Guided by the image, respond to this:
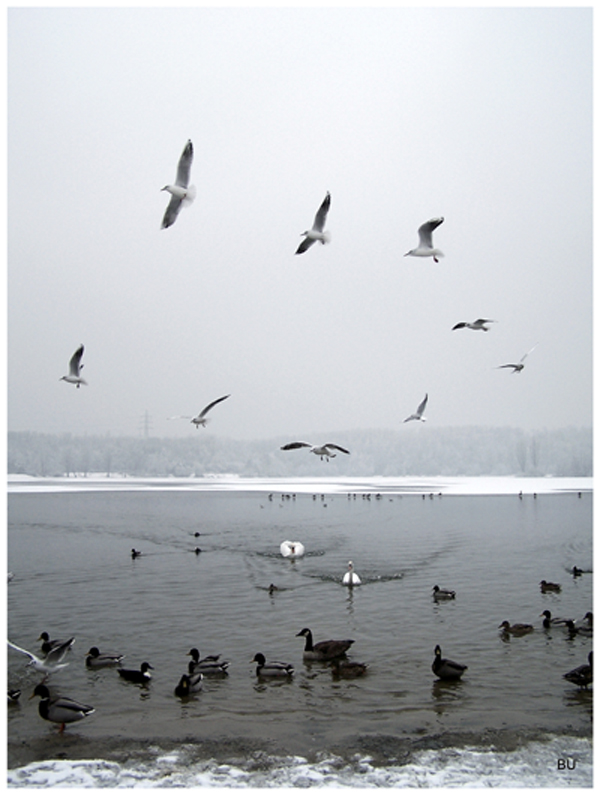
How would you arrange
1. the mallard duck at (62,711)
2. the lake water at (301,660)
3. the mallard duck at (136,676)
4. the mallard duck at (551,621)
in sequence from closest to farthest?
the lake water at (301,660) → the mallard duck at (62,711) → the mallard duck at (136,676) → the mallard duck at (551,621)

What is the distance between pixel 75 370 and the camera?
550 inches

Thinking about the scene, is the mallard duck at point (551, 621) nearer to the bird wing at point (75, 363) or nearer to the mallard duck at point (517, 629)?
the mallard duck at point (517, 629)

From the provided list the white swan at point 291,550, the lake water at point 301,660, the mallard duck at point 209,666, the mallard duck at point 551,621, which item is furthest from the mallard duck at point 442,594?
the white swan at point 291,550

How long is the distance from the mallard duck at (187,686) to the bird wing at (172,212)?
22.6ft

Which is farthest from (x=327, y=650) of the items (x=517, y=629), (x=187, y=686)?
(x=517, y=629)

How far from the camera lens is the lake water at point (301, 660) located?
7.93 m

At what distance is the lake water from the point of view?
7.93 metres

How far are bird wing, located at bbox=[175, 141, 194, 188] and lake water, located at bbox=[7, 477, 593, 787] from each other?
7.82 m

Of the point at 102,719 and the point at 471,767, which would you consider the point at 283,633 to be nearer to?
the point at 102,719

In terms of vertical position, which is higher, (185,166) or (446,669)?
(185,166)

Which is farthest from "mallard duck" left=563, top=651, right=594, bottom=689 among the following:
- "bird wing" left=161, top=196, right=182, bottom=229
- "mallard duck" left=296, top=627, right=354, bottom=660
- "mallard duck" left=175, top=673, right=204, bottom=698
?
"bird wing" left=161, top=196, right=182, bottom=229

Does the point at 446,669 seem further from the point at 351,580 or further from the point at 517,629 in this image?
the point at 351,580

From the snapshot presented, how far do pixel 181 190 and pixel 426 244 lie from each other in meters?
5.11

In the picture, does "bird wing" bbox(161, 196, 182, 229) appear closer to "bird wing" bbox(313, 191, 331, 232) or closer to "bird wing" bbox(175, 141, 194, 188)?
"bird wing" bbox(175, 141, 194, 188)
